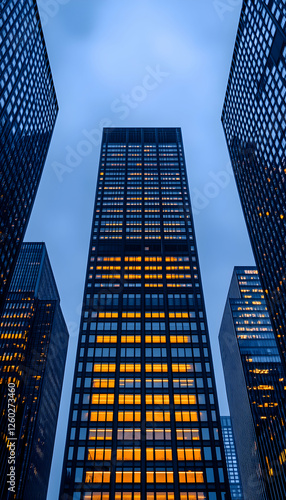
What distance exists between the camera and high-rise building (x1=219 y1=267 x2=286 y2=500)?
370ft

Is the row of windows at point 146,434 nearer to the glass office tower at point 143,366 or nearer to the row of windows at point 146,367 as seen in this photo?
the glass office tower at point 143,366

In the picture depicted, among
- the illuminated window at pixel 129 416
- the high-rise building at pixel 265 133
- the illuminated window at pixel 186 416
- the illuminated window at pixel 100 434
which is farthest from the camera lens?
the illuminated window at pixel 129 416

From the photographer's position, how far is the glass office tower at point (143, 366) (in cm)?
6950

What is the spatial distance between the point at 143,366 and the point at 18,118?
206 feet

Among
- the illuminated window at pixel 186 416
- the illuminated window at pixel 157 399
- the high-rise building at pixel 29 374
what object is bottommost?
the illuminated window at pixel 186 416

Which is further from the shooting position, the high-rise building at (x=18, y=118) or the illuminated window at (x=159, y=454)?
the high-rise building at (x=18, y=118)

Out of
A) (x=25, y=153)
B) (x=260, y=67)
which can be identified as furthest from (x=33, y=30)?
(x=260, y=67)

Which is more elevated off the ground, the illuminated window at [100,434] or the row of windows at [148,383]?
the row of windows at [148,383]

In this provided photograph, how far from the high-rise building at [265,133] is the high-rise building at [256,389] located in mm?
46193

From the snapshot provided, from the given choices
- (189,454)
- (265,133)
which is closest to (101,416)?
(189,454)

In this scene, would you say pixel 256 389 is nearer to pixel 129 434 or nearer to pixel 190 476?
pixel 190 476

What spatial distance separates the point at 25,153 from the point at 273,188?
190 feet

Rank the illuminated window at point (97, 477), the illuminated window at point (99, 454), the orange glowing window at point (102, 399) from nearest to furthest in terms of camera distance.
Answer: the illuminated window at point (97, 477)
the illuminated window at point (99, 454)
the orange glowing window at point (102, 399)

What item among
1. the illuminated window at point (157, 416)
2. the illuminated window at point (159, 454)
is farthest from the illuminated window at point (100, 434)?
the illuminated window at point (157, 416)
